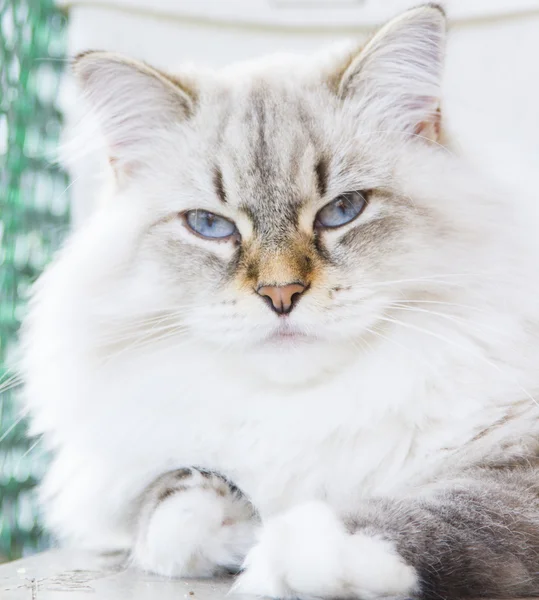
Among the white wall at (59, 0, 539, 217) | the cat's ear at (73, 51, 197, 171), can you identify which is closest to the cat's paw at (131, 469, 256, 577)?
the cat's ear at (73, 51, 197, 171)

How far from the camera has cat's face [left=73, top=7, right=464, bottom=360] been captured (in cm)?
133

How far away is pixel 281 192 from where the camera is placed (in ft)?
4.52

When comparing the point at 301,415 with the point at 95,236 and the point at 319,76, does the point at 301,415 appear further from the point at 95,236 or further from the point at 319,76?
the point at 319,76

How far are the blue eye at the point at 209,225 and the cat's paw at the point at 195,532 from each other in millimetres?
430

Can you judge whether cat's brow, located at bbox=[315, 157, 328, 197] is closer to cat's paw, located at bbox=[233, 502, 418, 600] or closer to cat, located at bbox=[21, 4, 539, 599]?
cat, located at bbox=[21, 4, 539, 599]

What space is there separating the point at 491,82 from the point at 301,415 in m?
1.24

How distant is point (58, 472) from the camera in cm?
167

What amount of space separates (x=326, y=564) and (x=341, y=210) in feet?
2.13

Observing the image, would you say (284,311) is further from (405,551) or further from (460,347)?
(405,551)

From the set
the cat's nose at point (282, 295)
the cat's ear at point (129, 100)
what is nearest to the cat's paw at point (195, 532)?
the cat's nose at point (282, 295)

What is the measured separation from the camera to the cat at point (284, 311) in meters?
1.33

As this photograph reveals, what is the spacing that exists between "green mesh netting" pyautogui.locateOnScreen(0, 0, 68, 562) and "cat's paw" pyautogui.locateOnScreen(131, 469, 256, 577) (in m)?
0.55

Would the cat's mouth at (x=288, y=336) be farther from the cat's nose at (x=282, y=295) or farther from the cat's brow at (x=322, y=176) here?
the cat's brow at (x=322, y=176)

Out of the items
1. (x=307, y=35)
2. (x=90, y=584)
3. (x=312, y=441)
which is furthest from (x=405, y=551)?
(x=307, y=35)
